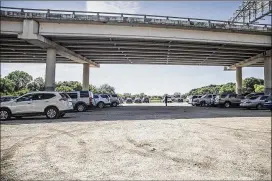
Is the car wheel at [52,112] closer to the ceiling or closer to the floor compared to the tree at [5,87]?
closer to the floor

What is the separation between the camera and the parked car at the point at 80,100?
21433 mm

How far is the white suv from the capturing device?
14.3 metres

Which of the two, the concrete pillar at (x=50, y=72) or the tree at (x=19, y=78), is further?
the tree at (x=19, y=78)

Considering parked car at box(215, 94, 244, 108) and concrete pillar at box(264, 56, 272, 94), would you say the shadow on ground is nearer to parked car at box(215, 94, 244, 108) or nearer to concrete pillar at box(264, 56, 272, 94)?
parked car at box(215, 94, 244, 108)

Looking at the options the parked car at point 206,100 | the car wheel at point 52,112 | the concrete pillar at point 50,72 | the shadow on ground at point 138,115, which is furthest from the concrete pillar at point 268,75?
the car wheel at point 52,112

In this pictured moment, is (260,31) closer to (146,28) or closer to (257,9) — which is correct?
(257,9)

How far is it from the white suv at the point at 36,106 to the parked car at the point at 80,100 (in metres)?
6.62

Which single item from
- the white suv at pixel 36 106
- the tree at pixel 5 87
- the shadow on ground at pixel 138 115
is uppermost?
the tree at pixel 5 87

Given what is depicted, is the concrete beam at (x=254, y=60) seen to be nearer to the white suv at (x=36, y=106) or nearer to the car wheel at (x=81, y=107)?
the car wheel at (x=81, y=107)

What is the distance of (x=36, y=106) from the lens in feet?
47.3

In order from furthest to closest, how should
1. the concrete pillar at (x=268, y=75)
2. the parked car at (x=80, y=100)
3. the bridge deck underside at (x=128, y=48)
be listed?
the concrete pillar at (x=268, y=75) < the bridge deck underside at (x=128, y=48) < the parked car at (x=80, y=100)

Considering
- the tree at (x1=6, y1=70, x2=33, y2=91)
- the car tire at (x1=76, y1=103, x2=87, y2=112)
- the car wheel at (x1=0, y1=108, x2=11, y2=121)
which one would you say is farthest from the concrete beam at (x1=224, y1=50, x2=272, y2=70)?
the tree at (x1=6, y1=70, x2=33, y2=91)

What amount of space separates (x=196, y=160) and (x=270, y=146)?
2809mm

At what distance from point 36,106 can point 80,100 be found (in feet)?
23.5
